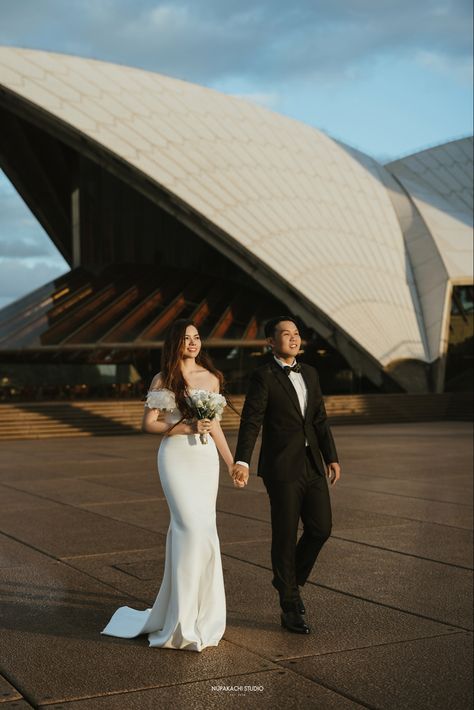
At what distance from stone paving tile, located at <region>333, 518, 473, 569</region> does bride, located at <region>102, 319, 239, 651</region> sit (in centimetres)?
261

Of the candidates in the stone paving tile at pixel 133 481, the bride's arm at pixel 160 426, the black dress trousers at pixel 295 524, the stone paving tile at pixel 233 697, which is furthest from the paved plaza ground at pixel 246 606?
the bride's arm at pixel 160 426

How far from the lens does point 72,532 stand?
7.55 meters

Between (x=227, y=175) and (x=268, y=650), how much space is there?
78.7ft

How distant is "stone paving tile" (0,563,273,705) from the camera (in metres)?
3.95

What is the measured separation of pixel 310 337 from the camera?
28750 mm

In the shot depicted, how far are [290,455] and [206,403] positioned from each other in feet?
2.03

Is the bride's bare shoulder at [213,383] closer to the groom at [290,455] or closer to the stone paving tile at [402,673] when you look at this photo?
the groom at [290,455]

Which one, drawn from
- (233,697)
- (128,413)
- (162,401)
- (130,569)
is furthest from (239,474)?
(128,413)

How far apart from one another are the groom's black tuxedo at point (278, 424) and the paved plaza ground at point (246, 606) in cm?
87

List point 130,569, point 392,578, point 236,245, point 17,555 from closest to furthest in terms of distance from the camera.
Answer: point 392,578, point 130,569, point 17,555, point 236,245

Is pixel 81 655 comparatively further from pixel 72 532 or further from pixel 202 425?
pixel 72 532

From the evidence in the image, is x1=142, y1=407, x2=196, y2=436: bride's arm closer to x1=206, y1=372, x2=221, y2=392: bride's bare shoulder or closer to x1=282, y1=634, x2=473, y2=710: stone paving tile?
x1=206, y1=372, x2=221, y2=392: bride's bare shoulder

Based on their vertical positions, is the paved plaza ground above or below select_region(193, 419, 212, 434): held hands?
below

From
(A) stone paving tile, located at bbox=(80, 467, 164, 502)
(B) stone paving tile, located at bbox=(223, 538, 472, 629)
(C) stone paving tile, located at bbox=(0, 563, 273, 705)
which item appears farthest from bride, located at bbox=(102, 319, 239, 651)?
(A) stone paving tile, located at bbox=(80, 467, 164, 502)
